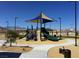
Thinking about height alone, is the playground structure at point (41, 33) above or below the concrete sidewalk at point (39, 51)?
above

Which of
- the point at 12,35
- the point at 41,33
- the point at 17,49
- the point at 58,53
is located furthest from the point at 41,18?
the point at 58,53

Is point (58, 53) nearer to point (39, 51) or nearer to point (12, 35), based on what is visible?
point (39, 51)

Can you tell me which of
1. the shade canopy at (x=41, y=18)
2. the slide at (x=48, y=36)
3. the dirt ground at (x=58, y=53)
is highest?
the shade canopy at (x=41, y=18)

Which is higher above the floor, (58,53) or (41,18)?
(41,18)

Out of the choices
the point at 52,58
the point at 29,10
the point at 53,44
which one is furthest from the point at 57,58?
the point at 29,10

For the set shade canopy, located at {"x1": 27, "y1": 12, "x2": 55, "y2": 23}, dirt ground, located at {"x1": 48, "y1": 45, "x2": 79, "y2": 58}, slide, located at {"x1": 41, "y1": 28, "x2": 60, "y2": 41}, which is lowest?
dirt ground, located at {"x1": 48, "y1": 45, "x2": 79, "y2": 58}

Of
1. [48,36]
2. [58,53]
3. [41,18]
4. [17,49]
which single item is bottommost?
[58,53]

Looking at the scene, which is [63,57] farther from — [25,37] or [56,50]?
[25,37]

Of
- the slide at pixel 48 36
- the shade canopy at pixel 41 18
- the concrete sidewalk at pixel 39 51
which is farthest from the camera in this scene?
the slide at pixel 48 36

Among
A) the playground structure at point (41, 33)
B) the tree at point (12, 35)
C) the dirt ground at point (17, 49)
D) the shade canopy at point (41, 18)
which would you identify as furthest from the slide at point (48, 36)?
the tree at point (12, 35)

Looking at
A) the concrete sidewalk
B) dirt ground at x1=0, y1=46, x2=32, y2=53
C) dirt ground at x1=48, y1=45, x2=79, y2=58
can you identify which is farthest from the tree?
dirt ground at x1=48, y1=45, x2=79, y2=58

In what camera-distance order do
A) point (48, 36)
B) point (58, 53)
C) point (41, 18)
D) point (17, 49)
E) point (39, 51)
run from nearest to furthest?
point (58, 53) → point (39, 51) → point (17, 49) → point (48, 36) → point (41, 18)

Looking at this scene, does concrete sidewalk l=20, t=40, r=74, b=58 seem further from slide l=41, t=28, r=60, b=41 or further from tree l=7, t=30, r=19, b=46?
tree l=7, t=30, r=19, b=46

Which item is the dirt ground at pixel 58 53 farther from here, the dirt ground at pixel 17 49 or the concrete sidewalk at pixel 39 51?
the dirt ground at pixel 17 49
